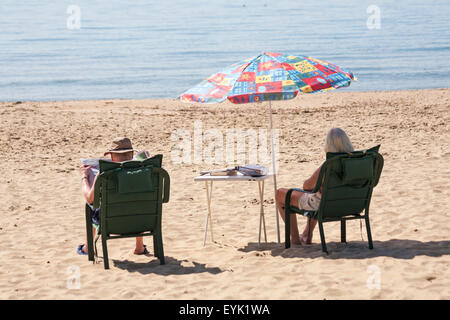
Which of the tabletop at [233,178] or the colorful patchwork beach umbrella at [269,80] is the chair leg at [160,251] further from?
the colorful patchwork beach umbrella at [269,80]

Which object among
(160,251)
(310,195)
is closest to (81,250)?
(160,251)

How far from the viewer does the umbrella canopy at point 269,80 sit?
18.4ft

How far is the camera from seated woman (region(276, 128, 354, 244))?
556 cm

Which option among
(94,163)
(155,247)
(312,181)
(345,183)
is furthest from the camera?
(94,163)

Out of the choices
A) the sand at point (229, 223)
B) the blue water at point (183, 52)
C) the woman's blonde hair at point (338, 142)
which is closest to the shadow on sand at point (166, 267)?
the sand at point (229, 223)

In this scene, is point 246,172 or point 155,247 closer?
point 155,247

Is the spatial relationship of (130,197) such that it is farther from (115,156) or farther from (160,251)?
(160,251)

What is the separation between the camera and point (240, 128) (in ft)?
43.9

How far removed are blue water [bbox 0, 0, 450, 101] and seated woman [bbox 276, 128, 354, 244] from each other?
1764cm

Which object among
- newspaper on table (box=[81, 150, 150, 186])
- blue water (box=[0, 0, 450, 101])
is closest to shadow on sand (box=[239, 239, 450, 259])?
newspaper on table (box=[81, 150, 150, 186])

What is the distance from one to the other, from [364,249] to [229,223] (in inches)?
77.5

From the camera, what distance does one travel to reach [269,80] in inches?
226
